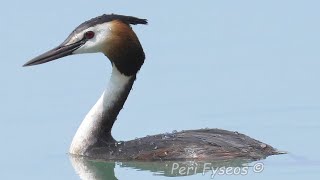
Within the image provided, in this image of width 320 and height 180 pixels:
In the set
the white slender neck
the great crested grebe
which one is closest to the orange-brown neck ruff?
the great crested grebe

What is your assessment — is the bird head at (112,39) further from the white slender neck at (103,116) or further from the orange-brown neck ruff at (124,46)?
the white slender neck at (103,116)

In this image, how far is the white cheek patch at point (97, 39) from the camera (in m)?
52.8

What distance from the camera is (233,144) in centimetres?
5250

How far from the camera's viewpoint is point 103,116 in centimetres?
5303

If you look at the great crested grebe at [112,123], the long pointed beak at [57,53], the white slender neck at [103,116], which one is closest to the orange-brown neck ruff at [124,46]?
the great crested grebe at [112,123]

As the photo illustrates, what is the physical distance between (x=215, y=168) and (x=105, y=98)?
5.45 ft

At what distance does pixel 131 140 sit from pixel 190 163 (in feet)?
2.67

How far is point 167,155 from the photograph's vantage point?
52500mm

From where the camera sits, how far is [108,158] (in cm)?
5266

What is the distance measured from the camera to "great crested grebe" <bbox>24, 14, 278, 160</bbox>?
52469 millimetres

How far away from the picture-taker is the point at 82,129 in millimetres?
52969

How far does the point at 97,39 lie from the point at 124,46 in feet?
0.97

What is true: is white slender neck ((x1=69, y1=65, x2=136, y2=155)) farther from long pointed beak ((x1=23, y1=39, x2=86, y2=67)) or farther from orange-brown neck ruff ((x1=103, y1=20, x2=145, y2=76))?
long pointed beak ((x1=23, y1=39, x2=86, y2=67))

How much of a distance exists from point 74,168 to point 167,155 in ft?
3.25
